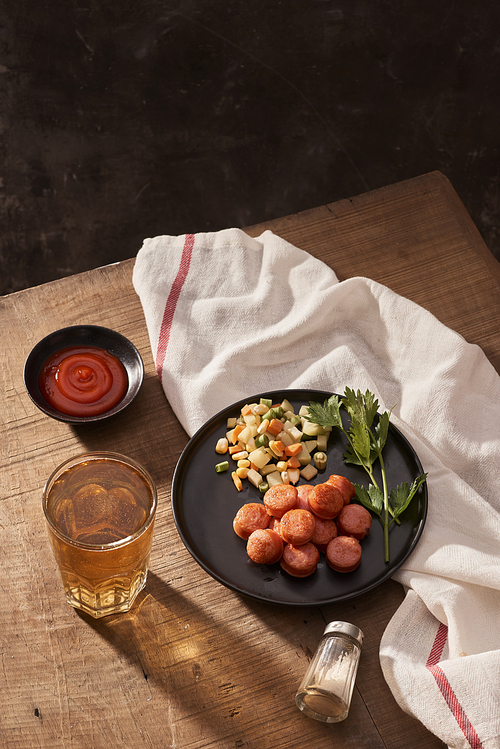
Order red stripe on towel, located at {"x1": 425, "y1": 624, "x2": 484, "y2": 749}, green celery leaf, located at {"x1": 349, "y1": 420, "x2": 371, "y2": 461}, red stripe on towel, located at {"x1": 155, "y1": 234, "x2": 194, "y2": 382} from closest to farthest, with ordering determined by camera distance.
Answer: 1. red stripe on towel, located at {"x1": 425, "y1": 624, "x2": 484, "y2": 749}
2. green celery leaf, located at {"x1": 349, "y1": 420, "x2": 371, "y2": 461}
3. red stripe on towel, located at {"x1": 155, "y1": 234, "x2": 194, "y2": 382}

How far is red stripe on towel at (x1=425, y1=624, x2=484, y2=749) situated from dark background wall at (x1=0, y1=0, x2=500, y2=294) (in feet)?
7.23

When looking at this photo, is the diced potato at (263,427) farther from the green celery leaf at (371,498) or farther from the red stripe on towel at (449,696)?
the red stripe on towel at (449,696)

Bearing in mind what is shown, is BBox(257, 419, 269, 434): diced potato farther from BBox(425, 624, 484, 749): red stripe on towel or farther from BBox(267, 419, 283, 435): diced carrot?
BBox(425, 624, 484, 749): red stripe on towel

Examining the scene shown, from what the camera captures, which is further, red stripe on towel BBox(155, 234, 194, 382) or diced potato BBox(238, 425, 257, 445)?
red stripe on towel BBox(155, 234, 194, 382)

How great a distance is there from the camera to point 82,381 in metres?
1.20

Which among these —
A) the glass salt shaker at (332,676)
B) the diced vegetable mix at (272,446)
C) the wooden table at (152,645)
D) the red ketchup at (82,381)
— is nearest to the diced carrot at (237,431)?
the diced vegetable mix at (272,446)

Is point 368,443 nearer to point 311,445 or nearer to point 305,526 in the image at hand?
point 311,445

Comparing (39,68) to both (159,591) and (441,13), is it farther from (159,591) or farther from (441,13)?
(159,591)

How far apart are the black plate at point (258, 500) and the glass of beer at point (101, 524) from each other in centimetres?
12

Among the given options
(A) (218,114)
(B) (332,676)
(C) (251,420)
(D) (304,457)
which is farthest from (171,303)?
(A) (218,114)

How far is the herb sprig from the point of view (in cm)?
107

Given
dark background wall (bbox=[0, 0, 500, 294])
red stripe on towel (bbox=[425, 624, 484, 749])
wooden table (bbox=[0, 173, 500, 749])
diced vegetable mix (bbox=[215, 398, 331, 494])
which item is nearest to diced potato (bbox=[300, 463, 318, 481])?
diced vegetable mix (bbox=[215, 398, 331, 494])

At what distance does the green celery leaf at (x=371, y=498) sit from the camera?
41.8 inches

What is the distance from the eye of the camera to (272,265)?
144cm
